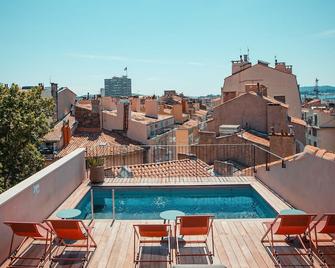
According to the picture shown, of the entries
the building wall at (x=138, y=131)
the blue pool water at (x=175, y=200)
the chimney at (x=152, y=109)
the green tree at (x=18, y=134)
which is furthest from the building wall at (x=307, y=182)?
the chimney at (x=152, y=109)

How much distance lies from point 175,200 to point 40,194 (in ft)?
17.8

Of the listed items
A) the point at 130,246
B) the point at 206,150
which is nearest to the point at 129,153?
the point at 206,150

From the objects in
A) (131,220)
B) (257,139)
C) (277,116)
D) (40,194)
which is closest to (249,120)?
(277,116)

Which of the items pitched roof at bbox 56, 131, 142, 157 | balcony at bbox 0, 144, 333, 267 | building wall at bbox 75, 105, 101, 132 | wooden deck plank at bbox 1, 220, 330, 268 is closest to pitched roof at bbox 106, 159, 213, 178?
balcony at bbox 0, 144, 333, 267

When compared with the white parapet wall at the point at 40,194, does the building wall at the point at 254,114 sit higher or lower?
higher

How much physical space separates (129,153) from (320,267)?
24321 mm

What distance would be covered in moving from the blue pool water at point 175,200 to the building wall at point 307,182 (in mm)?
1206

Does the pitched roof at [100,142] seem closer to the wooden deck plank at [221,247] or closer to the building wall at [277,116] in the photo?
the building wall at [277,116]

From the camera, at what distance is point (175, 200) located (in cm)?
1294

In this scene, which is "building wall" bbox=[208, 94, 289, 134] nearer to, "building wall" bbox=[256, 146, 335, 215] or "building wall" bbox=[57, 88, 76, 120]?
"building wall" bbox=[256, 146, 335, 215]

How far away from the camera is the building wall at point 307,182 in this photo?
7844mm

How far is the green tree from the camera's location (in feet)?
61.6

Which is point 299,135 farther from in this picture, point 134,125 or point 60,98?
point 60,98

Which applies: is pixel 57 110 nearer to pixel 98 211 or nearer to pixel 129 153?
pixel 129 153
